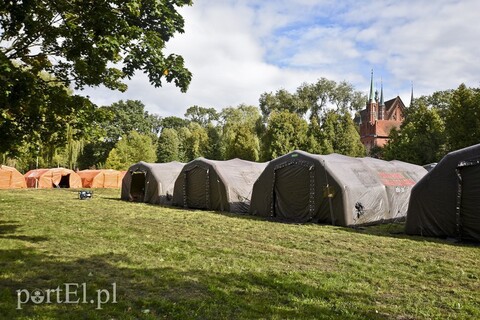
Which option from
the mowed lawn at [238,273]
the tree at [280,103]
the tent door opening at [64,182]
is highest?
the tree at [280,103]

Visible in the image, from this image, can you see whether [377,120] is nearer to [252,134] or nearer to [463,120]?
[252,134]

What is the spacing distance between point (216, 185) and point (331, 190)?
22.8 feet

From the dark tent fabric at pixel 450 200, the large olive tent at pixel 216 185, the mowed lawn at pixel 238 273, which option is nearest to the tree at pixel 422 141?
the large olive tent at pixel 216 185

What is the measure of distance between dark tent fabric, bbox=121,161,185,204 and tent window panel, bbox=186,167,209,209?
2.43 meters

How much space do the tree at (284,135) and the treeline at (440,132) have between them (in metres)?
11.0

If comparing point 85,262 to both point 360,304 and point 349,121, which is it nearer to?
point 360,304

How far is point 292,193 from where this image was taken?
51.6ft

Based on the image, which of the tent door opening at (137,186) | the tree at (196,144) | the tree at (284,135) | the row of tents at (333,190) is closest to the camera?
the row of tents at (333,190)

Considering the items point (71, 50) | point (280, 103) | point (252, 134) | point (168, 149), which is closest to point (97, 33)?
point (71, 50)

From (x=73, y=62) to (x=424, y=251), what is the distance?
9712 millimetres

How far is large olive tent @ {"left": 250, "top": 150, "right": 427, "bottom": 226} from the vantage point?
14047 millimetres

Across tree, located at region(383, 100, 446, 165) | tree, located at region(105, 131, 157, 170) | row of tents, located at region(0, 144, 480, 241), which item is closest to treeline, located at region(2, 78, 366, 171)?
tree, located at region(105, 131, 157, 170)

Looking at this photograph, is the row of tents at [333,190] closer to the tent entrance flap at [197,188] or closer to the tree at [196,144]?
the tent entrance flap at [197,188]

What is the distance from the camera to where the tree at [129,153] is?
181ft
